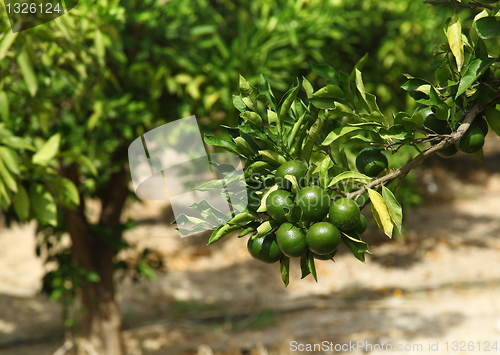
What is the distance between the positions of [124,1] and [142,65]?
33 cm

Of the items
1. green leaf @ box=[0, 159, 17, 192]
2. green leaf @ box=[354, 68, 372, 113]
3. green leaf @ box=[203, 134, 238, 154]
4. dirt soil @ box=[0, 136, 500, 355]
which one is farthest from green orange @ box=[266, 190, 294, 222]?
dirt soil @ box=[0, 136, 500, 355]

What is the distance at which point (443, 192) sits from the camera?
6.02m

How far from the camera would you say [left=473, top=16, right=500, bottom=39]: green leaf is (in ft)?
1.93

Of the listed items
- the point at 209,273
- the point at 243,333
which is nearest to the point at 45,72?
the point at 243,333

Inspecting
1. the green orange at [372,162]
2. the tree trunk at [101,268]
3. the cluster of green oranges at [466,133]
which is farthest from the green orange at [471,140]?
the tree trunk at [101,268]

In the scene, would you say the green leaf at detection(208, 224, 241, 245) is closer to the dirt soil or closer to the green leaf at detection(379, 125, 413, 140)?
the green leaf at detection(379, 125, 413, 140)

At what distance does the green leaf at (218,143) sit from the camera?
2.01ft

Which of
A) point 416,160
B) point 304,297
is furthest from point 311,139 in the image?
point 304,297

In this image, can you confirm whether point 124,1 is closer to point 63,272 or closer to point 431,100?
point 63,272

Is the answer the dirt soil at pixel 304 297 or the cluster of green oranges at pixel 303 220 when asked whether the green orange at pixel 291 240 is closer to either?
the cluster of green oranges at pixel 303 220

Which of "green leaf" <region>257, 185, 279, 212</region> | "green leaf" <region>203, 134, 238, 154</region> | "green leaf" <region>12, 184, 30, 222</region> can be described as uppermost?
"green leaf" <region>203, 134, 238, 154</region>

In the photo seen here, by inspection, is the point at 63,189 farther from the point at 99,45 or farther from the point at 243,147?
the point at 243,147

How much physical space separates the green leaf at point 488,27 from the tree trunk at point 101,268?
2076mm

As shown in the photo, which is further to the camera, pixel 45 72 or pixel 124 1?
pixel 124 1
